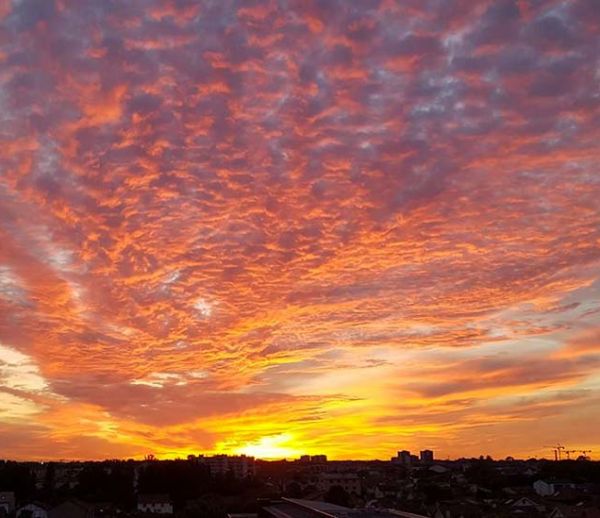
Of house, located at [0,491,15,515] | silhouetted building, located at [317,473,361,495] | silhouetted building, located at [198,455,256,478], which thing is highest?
silhouetted building, located at [198,455,256,478]

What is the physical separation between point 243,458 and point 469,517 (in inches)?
5666

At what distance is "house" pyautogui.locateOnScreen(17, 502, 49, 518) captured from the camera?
63.4 m

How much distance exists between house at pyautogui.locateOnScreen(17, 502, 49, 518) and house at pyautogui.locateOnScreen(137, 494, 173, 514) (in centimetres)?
1280

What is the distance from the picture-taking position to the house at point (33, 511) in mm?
63406

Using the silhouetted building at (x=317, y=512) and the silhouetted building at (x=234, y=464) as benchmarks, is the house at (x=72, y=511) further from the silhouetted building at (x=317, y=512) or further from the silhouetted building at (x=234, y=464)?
the silhouetted building at (x=234, y=464)

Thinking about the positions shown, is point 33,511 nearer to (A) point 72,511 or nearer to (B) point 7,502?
(A) point 72,511

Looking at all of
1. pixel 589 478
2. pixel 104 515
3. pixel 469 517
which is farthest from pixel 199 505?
pixel 589 478

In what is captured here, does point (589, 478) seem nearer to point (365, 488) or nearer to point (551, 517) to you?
point (365, 488)

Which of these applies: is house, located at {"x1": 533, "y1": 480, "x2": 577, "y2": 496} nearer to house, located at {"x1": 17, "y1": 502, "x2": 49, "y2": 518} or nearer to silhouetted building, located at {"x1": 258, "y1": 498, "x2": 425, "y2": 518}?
silhouetted building, located at {"x1": 258, "y1": 498, "x2": 425, "y2": 518}

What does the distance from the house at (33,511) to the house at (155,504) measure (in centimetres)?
1280

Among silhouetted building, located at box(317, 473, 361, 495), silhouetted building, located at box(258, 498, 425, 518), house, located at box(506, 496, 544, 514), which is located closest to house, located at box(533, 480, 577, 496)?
silhouetted building, located at box(317, 473, 361, 495)

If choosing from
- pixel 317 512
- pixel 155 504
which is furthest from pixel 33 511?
pixel 317 512

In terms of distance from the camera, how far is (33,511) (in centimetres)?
6575

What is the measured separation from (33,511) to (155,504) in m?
17.3
